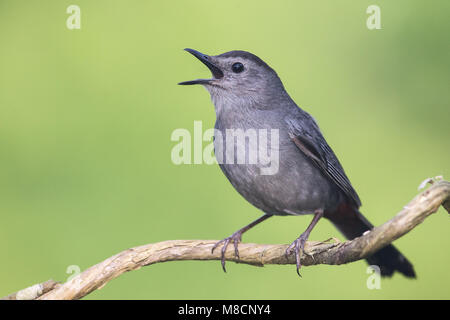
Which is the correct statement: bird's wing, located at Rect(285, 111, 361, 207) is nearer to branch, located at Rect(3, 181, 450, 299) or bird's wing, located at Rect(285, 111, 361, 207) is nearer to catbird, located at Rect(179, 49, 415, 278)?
catbird, located at Rect(179, 49, 415, 278)

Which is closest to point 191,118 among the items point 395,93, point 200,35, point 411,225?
point 200,35

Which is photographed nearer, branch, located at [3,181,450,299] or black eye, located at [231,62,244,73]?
branch, located at [3,181,450,299]

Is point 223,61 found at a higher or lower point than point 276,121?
higher

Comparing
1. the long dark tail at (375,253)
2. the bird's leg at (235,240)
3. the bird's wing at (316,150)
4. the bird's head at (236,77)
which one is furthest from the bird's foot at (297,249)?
the bird's head at (236,77)

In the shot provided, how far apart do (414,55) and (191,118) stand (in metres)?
2.68

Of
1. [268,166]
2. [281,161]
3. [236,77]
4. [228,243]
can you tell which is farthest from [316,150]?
[228,243]

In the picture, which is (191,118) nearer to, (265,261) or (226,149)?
(226,149)

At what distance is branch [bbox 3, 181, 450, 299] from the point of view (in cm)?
334

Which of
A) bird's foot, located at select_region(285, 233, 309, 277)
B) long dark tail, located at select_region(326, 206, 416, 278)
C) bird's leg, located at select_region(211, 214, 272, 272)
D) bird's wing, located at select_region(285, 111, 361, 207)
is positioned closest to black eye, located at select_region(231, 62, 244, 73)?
bird's wing, located at select_region(285, 111, 361, 207)

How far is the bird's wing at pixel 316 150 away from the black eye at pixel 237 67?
0.60 m

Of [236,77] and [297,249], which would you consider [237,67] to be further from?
[297,249]

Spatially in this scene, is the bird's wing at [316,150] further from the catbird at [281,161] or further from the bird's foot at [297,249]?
the bird's foot at [297,249]

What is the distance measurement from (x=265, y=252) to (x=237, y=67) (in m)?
1.73

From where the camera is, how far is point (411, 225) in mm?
3332
